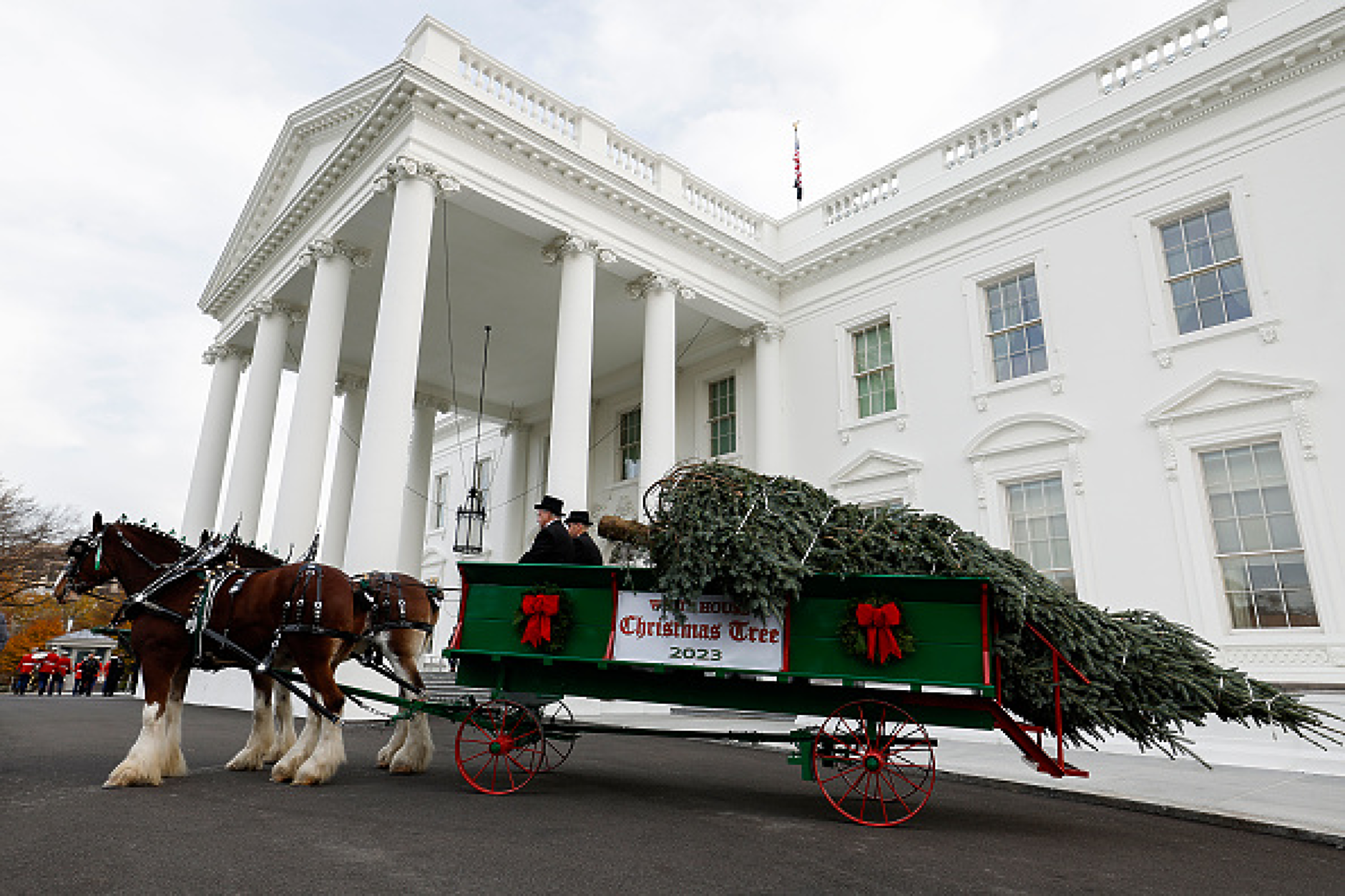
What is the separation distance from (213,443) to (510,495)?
8078mm

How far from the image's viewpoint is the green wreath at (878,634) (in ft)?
14.9

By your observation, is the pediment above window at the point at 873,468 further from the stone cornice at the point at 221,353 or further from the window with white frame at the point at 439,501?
the window with white frame at the point at 439,501

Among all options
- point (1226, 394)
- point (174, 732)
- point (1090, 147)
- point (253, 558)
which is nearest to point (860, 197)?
point (1090, 147)

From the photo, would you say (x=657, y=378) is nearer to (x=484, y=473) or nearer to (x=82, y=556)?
(x=82, y=556)

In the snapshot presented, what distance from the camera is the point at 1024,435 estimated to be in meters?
12.1

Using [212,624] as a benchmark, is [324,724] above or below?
below

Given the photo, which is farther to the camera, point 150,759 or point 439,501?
point 439,501

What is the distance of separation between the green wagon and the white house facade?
17.9ft

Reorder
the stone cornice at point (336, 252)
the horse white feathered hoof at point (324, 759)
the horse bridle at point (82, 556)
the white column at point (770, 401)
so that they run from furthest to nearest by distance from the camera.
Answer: the white column at point (770, 401)
the stone cornice at point (336, 252)
the horse bridle at point (82, 556)
the horse white feathered hoof at point (324, 759)

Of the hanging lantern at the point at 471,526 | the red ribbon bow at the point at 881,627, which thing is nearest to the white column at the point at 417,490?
the hanging lantern at the point at 471,526

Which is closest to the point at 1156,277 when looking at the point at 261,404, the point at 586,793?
the point at 586,793

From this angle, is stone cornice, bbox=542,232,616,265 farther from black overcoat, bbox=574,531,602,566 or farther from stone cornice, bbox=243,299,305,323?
black overcoat, bbox=574,531,602,566

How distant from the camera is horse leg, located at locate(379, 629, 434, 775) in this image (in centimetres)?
596

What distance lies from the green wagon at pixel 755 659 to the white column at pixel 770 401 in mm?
10181
